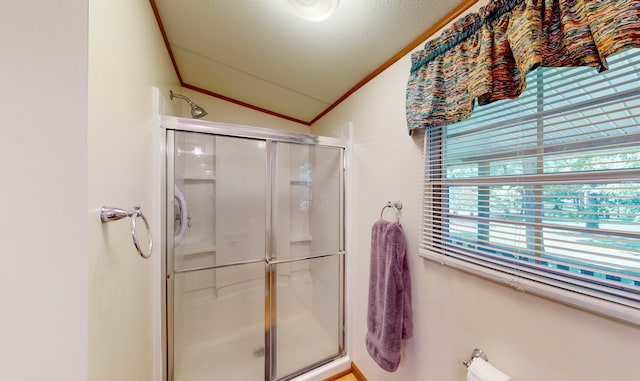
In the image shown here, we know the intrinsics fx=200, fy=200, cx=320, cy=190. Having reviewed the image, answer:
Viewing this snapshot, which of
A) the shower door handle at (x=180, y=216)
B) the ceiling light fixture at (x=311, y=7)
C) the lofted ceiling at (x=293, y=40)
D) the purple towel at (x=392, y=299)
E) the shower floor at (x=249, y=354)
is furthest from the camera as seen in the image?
the shower floor at (x=249, y=354)

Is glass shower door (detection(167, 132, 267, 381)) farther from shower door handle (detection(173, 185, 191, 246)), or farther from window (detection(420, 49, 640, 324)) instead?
window (detection(420, 49, 640, 324))

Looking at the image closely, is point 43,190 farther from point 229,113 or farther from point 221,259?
point 229,113

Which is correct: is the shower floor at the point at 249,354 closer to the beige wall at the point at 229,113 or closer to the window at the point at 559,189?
the window at the point at 559,189

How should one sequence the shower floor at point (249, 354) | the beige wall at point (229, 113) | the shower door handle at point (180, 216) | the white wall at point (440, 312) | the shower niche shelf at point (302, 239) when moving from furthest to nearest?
the beige wall at point (229, 113), the shower niche shelf at point (302, 239), the shower floor at point (249, 354), the shower door handle at point (180, 216), the white wall at point (440, 312)

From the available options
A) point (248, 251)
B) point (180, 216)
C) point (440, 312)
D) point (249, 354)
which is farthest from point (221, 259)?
point (440, 312)

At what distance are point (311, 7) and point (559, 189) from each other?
44.1 inches

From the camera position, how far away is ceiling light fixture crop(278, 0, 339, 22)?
80 cm

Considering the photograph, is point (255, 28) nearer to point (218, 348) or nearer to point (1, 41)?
point (1, 41)

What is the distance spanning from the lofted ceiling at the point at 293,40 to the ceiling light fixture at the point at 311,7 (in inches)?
7.7

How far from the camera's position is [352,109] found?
168 cm

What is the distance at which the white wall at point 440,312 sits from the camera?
1.96ft

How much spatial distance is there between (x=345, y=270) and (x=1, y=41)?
193 cm

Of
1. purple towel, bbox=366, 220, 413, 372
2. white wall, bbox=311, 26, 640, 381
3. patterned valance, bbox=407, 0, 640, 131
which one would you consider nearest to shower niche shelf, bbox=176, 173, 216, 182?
white wall, bbox=311, 26, 640, 381

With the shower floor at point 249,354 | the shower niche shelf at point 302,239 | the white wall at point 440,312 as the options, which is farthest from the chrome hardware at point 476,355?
the shower niche shelf at point 302,239
